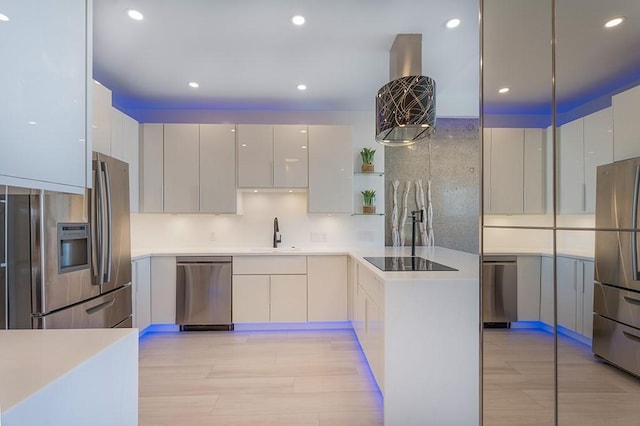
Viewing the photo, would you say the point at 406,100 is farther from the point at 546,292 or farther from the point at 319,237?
the point at 319,237

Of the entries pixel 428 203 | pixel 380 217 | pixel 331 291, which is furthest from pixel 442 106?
pixel 331 291

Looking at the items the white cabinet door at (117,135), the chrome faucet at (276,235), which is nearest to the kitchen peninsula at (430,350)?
the chrome faucet at (276,235)

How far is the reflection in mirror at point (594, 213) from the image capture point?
32.0 inches

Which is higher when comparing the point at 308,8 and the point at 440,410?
the point at 308,8

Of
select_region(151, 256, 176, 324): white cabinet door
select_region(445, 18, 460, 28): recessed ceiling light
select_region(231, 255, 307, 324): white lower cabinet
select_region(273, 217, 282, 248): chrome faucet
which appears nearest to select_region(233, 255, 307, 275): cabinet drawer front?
select_region(231, 255, 307, 324): white lower cabinet

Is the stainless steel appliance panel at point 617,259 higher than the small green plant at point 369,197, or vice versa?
the small green plant at point 369,197

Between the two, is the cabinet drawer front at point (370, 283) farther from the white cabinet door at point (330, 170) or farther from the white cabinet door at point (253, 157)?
the white cabinet door at point (253, 157)

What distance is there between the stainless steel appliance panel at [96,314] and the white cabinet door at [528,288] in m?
2.47

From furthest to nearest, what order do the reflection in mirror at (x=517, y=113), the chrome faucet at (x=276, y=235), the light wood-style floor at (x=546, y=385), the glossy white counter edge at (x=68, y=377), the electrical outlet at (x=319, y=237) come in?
the electrical outlet at (x=319, y=237) < the chrome faucet at (x=276, y=235) < the reflection in mirror at (x=517, y=113) < the light wood-style floor at (x=546, y=385) < the glossy white counter edge at (x=68, y=377)

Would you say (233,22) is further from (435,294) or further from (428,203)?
(428,203)

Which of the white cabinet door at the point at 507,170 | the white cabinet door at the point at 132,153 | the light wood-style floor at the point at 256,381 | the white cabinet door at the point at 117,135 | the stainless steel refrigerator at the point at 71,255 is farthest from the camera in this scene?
the white cabinet door at the point at 132,153

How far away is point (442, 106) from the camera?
3680 mm

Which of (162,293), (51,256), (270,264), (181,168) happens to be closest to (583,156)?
(51,256)

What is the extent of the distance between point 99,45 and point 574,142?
3.16 m
